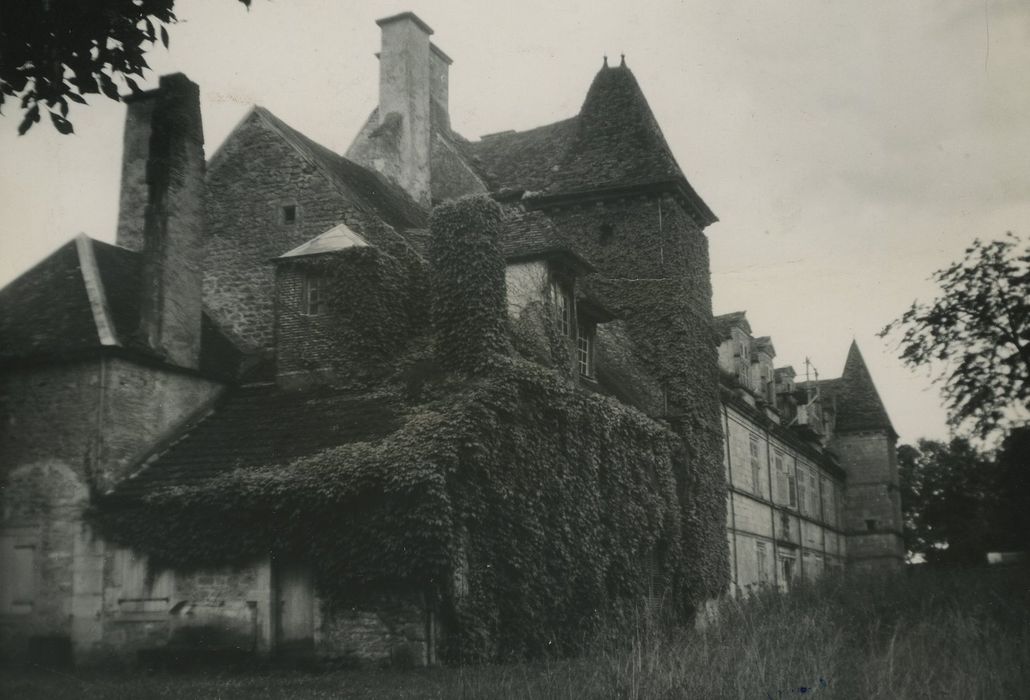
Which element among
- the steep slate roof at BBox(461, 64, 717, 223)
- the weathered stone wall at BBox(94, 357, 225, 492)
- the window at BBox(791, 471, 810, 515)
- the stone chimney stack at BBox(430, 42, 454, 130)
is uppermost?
the stone chimney stack at BBox(430, 42, 454, 130)

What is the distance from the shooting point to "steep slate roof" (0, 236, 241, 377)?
54.9ft

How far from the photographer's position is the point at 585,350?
2286cm

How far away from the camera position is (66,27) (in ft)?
25.9

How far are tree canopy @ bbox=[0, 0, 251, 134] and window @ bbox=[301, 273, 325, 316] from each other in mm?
10205

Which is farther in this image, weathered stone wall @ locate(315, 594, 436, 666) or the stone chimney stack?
the stone chimney stack

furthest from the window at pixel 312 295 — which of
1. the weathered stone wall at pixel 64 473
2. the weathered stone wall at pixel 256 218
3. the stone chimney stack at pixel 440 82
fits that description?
the stone chimney stack at pixel 440 82

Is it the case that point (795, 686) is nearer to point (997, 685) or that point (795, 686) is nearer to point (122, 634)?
point (997, 685)

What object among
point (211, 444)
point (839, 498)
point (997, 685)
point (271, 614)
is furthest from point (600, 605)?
point (839, 498)

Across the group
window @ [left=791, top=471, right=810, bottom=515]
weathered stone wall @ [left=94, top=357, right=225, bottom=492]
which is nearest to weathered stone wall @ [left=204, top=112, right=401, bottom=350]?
weathered stone wall @ [left=94, top=357, right=225, bottom=492]

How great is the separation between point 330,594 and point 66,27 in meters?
9.32

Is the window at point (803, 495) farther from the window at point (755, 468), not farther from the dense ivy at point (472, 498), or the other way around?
the dense ivy at point (472, 498)

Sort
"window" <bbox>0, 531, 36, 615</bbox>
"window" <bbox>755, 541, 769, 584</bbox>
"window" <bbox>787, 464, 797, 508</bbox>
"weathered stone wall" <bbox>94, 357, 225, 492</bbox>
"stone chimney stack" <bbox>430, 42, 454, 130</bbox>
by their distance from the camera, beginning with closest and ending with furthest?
"window" <bbox>0, 531, 36, 615</bbox>
"weathered stone wall" <bbox>94, 357, 225, 492</bbox>
"stone chimney stack" <bbox>430, 42, 454, 130</bbox>
"window" <bbox>755, 541, 769, 584</bbox>
"window" <bbox>787, 464, 797, 508</bbox>

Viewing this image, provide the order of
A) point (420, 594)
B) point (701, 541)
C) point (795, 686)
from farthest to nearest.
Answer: point (701, 541), point (420, 594), point (795, 686)

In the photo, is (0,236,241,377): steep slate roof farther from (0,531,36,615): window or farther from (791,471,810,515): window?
(791,471,810,515): window
